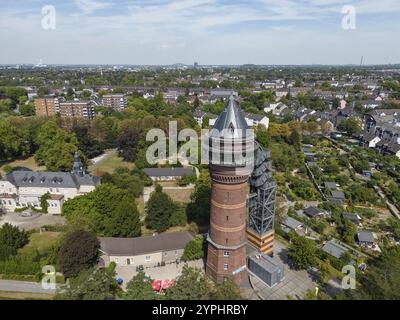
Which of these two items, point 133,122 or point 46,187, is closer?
point 46,187

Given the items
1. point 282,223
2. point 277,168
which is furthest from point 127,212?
point 277,168

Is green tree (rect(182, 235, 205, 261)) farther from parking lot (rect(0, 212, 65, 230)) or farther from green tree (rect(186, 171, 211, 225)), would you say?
parking lot (rect(0, 212, 65, 230))

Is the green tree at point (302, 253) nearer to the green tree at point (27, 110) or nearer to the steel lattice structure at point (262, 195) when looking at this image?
the steel lattice structure at point (262, 195)

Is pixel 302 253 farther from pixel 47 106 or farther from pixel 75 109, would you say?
pixel 47 106
